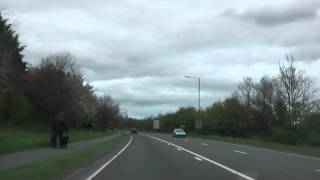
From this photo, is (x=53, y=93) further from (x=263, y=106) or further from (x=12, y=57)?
(x=263, y=106)

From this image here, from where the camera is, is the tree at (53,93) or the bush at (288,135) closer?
the bush at (288,135)

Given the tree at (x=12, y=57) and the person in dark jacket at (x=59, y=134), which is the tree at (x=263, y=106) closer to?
the tree at (x=12, y=57)

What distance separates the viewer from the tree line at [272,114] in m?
66.6

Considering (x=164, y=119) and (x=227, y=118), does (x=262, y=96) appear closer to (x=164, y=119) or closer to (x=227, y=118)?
(x=227, y=118)

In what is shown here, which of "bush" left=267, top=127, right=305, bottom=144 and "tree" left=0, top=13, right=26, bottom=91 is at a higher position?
"tree" left=0, top=13, right=26, bottom=91

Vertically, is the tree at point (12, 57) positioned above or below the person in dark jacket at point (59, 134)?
above

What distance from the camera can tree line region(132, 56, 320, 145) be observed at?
6661cm

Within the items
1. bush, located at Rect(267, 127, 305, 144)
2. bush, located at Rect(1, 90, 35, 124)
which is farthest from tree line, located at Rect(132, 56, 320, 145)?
bush, located at Rect(1, 90, 35, 124)

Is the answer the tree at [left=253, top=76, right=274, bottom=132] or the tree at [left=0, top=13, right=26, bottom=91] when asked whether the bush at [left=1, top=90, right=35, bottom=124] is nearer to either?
the tree at [left=0, top=13, right=26, bottom=91]

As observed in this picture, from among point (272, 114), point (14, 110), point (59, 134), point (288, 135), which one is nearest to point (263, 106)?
point (272, 114)

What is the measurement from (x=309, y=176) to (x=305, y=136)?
44228mm

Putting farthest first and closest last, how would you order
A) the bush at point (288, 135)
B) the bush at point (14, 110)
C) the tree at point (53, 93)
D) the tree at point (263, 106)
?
the tree at point (263, 106), the tree at point (53, 93), the bush at point (288, 135), the bush at point (14, 110)

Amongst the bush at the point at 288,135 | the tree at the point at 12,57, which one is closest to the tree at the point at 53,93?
the tree at the point at 12,57

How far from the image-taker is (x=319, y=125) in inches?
2477
